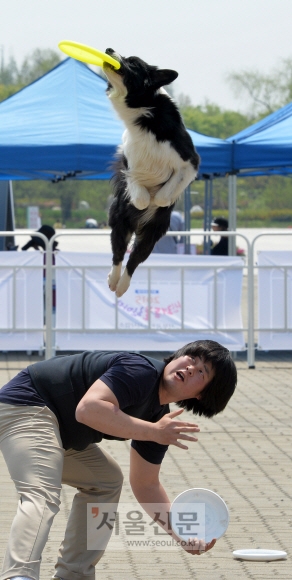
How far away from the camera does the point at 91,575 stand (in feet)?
10.8

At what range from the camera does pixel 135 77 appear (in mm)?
2564

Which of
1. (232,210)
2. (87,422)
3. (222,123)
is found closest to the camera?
(87,422)

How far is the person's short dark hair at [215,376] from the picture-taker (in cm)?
291

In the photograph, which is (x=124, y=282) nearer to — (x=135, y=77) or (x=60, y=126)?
(x=135, y=77)

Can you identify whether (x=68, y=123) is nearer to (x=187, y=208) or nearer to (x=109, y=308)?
(x=109, y=308)

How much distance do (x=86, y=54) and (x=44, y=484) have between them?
4.62ft

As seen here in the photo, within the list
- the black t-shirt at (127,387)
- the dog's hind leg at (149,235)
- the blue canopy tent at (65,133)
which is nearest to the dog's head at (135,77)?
the dog's hind leg at (149,235)

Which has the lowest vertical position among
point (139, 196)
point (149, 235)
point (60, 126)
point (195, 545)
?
point (195, 545)

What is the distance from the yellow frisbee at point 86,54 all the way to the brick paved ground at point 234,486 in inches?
82.9

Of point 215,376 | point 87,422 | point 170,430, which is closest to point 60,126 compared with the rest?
point 215,376

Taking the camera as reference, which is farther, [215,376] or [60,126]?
[60,126]

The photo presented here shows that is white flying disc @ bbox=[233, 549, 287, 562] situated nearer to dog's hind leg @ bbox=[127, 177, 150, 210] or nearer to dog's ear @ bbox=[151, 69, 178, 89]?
dog's hind leg @ bbox=[127, 177, 150, 210]

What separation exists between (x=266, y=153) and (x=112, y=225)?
6180mm

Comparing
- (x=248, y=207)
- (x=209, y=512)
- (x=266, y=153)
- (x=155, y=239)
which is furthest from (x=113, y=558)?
(x=248, y=207)
